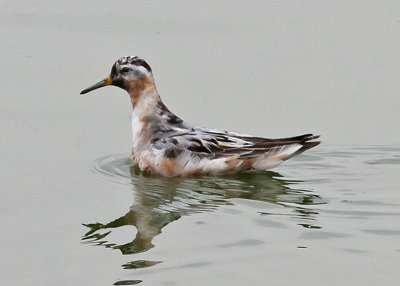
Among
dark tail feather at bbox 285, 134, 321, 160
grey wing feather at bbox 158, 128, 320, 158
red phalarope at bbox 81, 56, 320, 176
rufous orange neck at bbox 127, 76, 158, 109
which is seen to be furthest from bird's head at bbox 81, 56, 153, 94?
dark tail feather at bbox 285, 134, 321, 160

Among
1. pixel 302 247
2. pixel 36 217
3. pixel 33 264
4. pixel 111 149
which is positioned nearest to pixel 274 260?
pixel 302 247

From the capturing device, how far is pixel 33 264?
8.74m

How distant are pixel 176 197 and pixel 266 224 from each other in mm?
1426

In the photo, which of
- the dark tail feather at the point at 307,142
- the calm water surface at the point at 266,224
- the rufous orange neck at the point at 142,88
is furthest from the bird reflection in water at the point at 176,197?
the rufous orange neck at the point at 142,88

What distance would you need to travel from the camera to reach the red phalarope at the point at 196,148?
438 inches

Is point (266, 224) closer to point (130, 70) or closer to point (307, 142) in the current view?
point (307, 142)

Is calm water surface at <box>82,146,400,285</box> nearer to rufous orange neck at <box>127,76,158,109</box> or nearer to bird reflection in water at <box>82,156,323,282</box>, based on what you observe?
bird reflection in water at <box>82,156,323,282</box>

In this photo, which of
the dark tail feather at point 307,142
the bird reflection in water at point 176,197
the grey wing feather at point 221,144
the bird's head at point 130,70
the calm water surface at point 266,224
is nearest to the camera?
the calm water surface at point 266,224

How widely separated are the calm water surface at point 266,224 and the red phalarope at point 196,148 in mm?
161

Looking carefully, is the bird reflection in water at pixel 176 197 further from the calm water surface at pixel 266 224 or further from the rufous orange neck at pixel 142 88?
the rufous orange neck at pixel 142 88

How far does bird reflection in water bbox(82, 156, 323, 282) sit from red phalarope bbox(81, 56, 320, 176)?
0.46 ft

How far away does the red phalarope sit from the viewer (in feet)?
36.5

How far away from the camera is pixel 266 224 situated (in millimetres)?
9562

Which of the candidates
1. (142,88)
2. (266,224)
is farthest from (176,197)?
(142,88)
